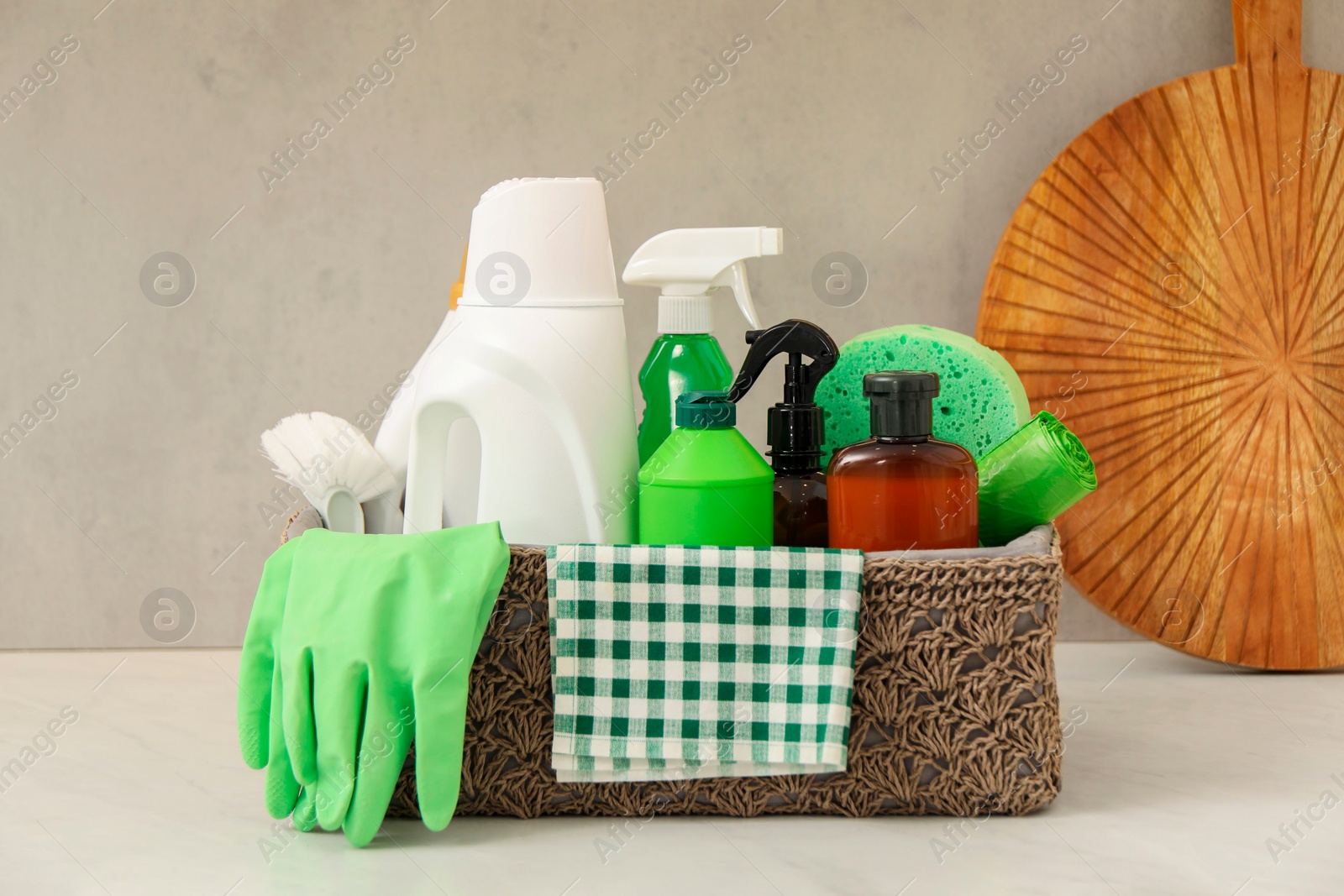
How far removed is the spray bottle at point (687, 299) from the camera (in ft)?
2.16

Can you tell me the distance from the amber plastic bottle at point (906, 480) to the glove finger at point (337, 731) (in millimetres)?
260

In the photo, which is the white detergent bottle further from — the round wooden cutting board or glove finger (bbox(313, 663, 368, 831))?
the round wooden cutting board

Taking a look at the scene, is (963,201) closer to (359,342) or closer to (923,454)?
(923,454)

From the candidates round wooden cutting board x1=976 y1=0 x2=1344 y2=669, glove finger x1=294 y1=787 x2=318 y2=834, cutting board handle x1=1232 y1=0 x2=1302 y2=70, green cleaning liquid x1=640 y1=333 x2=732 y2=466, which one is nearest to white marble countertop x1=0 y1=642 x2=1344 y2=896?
glove finger x1=294 y1=787 x2=318 y2=834

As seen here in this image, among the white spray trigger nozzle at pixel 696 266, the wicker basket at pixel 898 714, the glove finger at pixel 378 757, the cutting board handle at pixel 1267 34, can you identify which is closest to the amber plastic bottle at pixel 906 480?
the wicker basket at pixel 898 714

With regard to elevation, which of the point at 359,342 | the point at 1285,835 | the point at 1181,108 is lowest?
the point at 1285,835

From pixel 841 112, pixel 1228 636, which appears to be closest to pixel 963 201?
pixel 841 112

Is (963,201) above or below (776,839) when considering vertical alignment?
above

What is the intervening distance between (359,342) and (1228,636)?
0.73 meters

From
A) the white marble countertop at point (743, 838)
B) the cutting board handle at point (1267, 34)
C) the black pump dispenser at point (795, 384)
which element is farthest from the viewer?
the cutting board handle at point (1267, 34)

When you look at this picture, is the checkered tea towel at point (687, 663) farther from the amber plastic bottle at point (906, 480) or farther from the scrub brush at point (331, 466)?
the scrub brush at point (331, 466)

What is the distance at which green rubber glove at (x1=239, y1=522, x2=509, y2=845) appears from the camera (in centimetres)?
52

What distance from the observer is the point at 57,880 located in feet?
1.71

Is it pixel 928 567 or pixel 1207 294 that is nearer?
pixel 928 567
